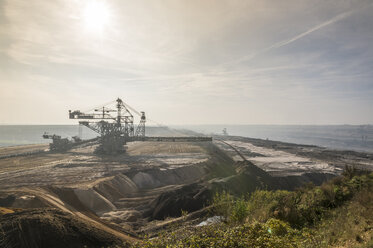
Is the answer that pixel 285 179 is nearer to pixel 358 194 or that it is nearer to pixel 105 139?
pixel 358 194

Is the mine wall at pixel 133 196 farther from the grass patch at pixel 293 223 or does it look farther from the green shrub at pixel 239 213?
the grass patch at pixel 293 223

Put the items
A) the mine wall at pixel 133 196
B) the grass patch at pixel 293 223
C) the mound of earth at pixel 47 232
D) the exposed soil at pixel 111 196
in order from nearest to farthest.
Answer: the grass patch at pixel 293 223 < the mound of earth at pixel 47 232 < the exposed soil at pixel 111 196 < the mine wall at pixel 133 196

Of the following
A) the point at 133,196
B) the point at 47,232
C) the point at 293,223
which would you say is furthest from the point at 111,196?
the point at 293,223

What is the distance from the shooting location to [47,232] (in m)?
9.48

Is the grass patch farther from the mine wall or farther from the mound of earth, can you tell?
the mine wall

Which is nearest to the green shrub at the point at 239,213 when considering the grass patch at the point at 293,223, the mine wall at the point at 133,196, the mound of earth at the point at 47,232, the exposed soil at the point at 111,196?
the grass patch at the point at 293,223

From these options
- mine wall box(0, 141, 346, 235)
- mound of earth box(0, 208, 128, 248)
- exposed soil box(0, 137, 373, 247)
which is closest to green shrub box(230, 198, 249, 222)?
mine wall box(0, 141, 346, 235)

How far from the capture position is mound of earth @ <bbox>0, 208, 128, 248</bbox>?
29.4 feet

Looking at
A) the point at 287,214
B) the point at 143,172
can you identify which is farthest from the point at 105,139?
the point at 287,214

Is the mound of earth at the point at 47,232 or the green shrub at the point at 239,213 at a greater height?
the green shrub at the point at 239,213

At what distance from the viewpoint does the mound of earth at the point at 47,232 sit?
8.96m

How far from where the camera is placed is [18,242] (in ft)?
28.9

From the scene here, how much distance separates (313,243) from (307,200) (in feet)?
15.4

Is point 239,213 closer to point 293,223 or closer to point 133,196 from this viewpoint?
point 293,223
